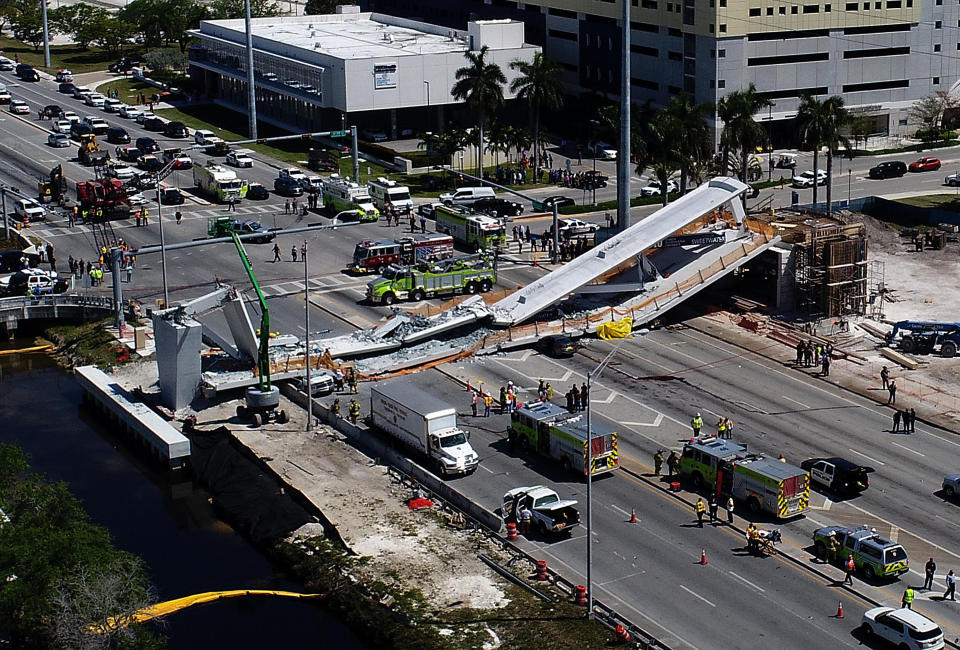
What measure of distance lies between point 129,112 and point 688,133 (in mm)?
81698

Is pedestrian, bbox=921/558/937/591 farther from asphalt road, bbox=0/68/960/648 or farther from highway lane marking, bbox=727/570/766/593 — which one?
highway lane marking, bbox=727/570/766/593

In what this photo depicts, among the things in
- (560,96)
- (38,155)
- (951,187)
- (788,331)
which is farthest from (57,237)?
(951,187)

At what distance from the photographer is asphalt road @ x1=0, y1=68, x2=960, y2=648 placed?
55.6m

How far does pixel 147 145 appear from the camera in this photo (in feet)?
491

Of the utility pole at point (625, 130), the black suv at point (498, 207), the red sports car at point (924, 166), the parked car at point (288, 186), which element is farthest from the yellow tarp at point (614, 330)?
the red sports car at point (924, 166)

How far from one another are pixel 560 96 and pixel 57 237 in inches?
2050

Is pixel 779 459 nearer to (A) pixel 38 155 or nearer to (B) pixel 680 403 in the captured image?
(B) pixel 680 403

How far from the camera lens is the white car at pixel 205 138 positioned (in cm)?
15175

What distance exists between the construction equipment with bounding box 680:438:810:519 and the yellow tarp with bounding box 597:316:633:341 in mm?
22836

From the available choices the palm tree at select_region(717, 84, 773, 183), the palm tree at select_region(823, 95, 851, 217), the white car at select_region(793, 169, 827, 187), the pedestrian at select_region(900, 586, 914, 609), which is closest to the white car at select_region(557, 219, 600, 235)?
the palm tree at select_region(717, 84, 773, 183)

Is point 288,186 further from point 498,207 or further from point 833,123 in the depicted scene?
point 833,123

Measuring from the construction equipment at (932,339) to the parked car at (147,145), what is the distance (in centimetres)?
8845

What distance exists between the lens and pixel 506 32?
507 feet

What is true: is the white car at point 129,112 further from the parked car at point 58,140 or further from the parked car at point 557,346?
the parked car at point 557,346
